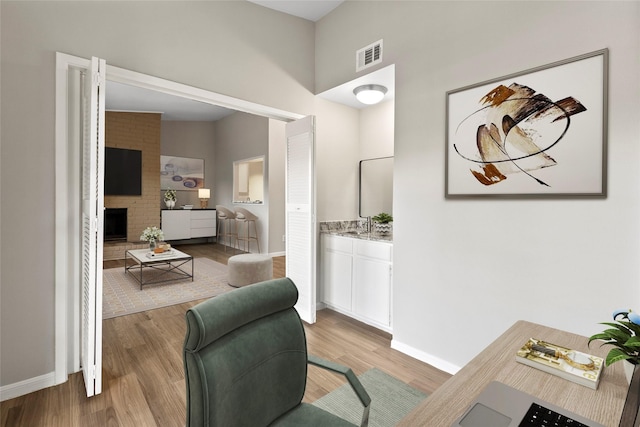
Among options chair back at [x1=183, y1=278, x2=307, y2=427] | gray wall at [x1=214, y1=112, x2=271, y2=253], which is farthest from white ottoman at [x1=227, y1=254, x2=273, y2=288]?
chair back at [x1=183, y1=278, x2=307, y2=427]

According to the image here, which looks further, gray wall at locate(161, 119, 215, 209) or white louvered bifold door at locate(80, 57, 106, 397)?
gray wall at locate(161, 119, 215, 209)

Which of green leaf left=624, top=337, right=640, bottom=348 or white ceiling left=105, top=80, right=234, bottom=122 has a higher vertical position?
white ceiling left=105, top=80, right=234, bottom=122

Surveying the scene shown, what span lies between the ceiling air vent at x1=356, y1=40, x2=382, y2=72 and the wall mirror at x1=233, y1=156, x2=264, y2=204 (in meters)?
5.24

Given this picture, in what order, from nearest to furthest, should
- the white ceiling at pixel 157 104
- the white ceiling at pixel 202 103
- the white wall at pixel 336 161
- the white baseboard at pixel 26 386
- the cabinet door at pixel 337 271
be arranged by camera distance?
the white baseboard at pixel 26 386
the white ceiling at pixel 202 103
the cabinet door at pixel 337 271
the white wall at pixel 336 161
the white ceiling at pixel 157 104

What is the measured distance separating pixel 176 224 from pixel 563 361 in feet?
25.5

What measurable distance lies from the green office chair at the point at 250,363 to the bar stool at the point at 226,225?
6.25m

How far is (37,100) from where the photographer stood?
2025 mm

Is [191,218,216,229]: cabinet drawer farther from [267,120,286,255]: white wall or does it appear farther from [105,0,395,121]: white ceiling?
[105,0,395,121]: white ceiling


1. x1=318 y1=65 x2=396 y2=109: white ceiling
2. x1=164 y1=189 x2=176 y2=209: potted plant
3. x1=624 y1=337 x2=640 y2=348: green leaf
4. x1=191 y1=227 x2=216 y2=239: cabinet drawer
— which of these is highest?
x1=318 y1=65 x2=396 y2=109: white ceiling

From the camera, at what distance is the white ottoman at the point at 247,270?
14.6 feet

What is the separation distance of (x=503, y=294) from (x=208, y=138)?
317 inches

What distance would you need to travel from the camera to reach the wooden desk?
79 centimetres

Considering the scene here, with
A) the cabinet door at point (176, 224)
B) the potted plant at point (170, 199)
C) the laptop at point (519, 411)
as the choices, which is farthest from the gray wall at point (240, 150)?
the laptop at point (519, 411)

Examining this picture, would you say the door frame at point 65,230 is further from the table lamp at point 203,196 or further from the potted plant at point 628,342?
the table lamp at point 203,196
